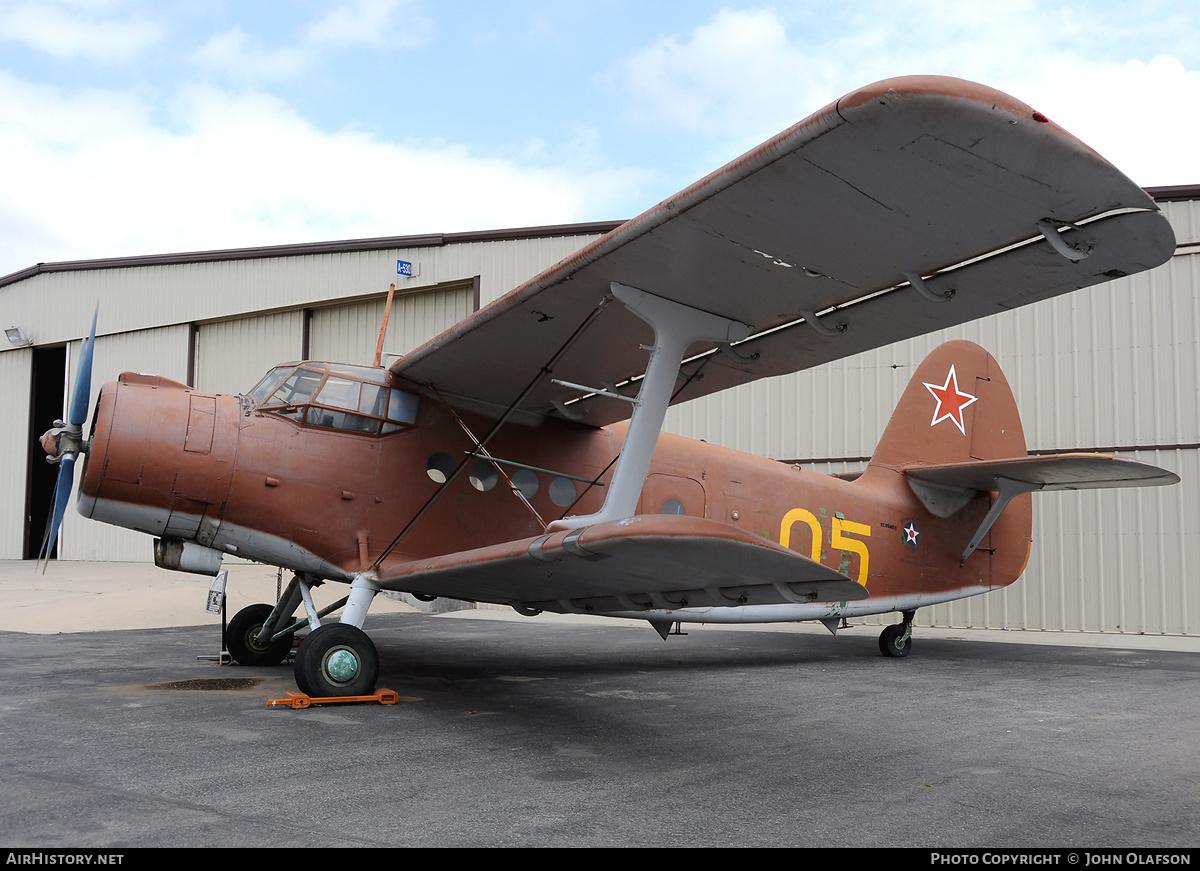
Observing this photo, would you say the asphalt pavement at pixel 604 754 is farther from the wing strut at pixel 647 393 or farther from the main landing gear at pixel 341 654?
the wing strut at pixel 647 393

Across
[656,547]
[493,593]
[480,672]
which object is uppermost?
[656,547]

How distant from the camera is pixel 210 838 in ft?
10.1

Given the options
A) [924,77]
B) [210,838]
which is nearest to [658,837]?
[210,838]

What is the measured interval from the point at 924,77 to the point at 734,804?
10.0 feet

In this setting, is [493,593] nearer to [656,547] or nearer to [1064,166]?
[656,547]

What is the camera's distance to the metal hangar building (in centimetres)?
1291

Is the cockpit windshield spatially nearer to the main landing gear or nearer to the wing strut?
the main landing gear

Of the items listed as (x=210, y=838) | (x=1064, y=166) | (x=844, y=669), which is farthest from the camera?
(x=844, y=669)

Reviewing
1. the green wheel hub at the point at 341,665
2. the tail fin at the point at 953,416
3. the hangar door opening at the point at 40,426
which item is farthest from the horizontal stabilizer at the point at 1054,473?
the hangar door opening at the point at 40,426

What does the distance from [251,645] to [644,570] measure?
5252 millimetres

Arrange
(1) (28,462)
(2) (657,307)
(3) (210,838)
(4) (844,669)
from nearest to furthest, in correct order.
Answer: (3) (210,838) < (2) (657,307) < (4) (844,669) < (1) (28,462)

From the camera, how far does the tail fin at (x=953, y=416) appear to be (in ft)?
Result: 34.7

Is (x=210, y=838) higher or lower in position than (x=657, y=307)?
lower

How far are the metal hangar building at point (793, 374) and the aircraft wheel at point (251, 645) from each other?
986 cm
